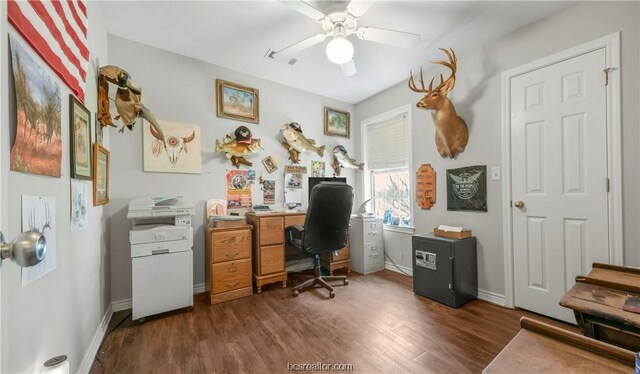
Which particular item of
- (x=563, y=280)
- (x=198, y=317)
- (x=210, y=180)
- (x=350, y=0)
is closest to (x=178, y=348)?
(x=198, y=317)

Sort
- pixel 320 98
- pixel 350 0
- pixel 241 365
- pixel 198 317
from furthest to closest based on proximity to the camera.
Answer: pixel 320 98 → pixel 198 317 → pixel 350 0 → pixel 241 365

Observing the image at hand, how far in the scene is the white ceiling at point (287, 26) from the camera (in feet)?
6.14

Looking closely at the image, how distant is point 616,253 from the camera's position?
1.68 m

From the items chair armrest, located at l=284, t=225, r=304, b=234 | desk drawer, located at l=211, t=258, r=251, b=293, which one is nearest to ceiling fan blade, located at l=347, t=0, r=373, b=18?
chair armrest, located at l=284, t=225, r=304, b=234

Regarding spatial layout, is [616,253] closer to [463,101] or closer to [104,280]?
[463,101]

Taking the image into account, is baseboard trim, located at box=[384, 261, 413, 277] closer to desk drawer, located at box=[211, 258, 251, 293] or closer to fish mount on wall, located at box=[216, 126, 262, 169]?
desk drawer, located at box=[211, 258, 251, 293]

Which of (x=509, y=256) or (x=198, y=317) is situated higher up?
(x=509, y=256)

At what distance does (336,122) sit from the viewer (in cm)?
374

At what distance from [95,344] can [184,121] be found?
2.01 metres

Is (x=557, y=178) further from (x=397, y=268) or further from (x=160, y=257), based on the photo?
(x=160, y=257)

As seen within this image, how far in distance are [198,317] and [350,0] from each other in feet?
9.07

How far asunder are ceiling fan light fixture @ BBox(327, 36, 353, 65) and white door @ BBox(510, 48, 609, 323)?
1605mm

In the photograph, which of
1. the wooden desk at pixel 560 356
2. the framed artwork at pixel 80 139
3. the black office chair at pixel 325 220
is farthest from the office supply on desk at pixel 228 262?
the wooden desk at pixel 560 356

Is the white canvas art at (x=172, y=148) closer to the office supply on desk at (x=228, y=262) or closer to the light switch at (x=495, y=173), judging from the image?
the office supply on desk at (x=228, y=262)
